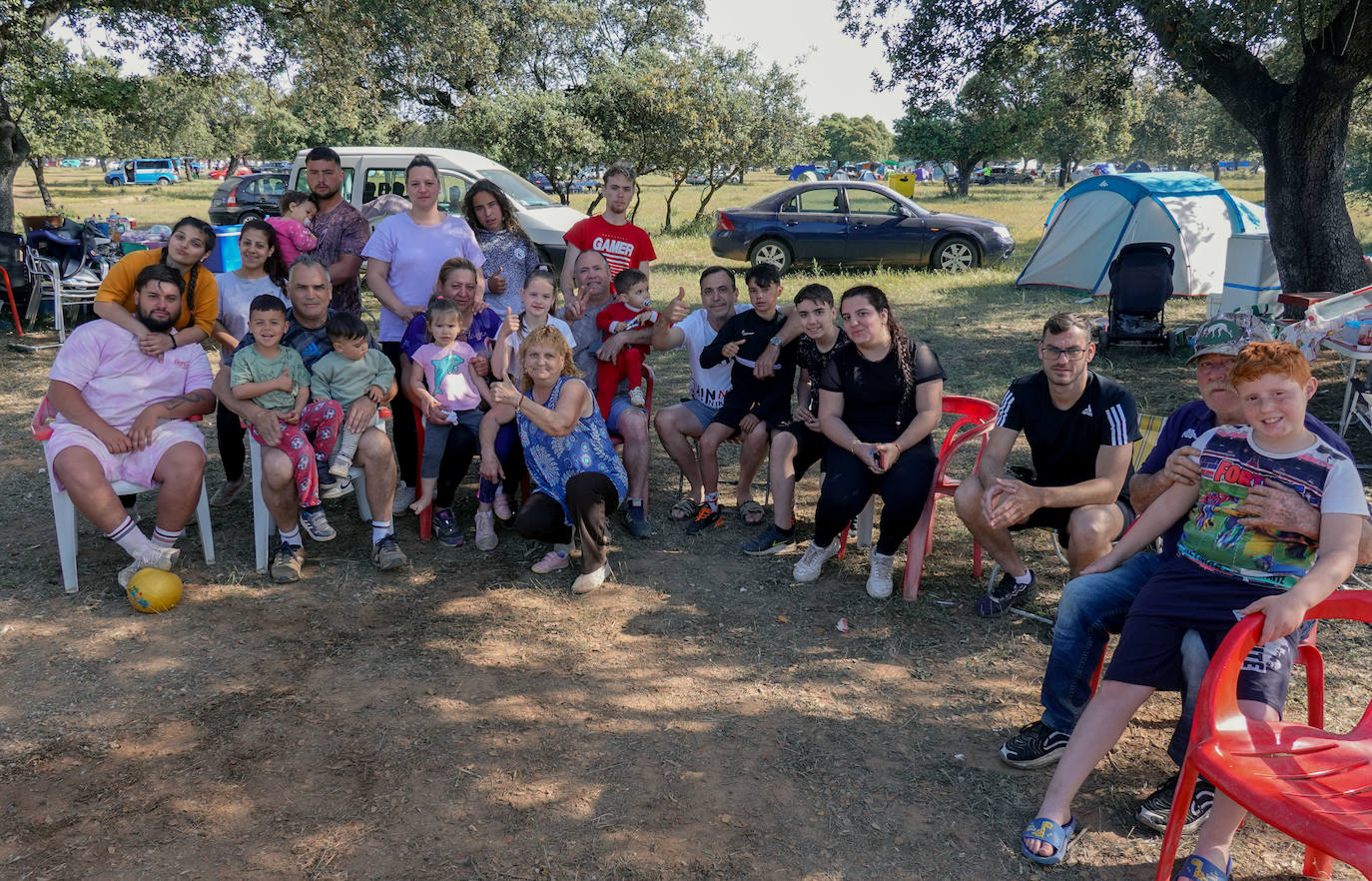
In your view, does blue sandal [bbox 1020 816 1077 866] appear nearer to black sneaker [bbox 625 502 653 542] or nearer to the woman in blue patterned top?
the woman in blue patterned top

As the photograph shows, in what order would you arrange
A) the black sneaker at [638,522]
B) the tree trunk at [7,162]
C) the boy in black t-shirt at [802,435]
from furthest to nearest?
the tree trunk at [7,162] → the black sneaker at [638,522] → the boy in black t-shirt at [802,435]

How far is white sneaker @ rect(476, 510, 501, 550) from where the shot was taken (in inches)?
183

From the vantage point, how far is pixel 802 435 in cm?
466

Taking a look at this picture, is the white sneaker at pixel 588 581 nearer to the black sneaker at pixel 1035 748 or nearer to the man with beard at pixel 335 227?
the black sneaker at pixel 1035 748

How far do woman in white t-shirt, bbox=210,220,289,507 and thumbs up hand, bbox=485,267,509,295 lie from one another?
105 cm

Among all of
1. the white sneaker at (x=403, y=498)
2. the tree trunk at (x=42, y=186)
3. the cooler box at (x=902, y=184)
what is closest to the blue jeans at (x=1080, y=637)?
the white sneaker at (x=403, y=498)

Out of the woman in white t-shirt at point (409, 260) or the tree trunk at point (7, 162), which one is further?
the tree trunk at point (7, 162)

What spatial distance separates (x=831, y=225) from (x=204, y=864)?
12.1m

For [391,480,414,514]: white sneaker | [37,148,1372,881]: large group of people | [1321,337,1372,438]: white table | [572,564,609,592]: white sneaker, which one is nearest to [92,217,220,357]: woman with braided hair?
[37,148,1372,881]: large group of people

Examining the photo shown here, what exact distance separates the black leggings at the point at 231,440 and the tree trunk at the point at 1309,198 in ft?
27.6

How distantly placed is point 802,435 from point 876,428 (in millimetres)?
450

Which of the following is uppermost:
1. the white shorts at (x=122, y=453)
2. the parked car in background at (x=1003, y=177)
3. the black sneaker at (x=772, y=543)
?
the parked car in background at (x=1003, y=177)

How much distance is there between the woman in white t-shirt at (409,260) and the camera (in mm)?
4930

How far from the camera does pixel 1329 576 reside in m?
2.39
